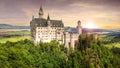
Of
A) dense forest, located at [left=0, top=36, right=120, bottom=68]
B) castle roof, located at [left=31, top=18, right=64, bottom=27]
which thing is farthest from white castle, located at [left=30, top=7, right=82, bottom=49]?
dense forest, located at [left=0, top=36, right=120, bottom=68]

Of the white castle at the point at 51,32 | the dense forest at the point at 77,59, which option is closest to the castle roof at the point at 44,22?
the white castle at the point at 51,32

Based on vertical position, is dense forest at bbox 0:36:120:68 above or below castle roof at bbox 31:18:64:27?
below

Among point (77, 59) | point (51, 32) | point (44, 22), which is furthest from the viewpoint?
point (44, 22)

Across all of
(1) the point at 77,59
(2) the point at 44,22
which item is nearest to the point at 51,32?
(2) the point at 44,22

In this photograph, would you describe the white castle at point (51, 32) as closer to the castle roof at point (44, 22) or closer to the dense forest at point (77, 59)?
the castle roof at point (44, 22)

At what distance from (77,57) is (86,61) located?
0.68 metres

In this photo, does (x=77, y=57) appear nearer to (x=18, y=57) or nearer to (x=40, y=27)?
(x=18, y=57)

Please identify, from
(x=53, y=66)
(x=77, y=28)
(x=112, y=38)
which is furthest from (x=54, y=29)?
(x=53, y=66)

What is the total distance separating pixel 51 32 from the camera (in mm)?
28859

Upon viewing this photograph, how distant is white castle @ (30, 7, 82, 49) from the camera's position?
27953 millimetres

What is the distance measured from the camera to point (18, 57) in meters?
14.4

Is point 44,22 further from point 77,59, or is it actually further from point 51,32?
point 77,59

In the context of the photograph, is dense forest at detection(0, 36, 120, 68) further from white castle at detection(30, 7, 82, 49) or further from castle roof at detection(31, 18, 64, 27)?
castle roof at detection(31, 18, 64, 27)

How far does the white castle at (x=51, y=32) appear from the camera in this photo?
27953 millimetres
